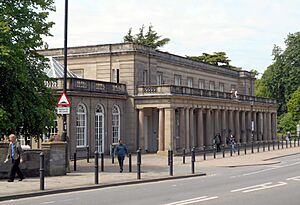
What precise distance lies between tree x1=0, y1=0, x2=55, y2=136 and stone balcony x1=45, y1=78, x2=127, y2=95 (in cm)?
1076

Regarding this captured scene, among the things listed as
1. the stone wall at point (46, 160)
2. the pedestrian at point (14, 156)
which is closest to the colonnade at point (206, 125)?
the stone wall at point (46, 160)

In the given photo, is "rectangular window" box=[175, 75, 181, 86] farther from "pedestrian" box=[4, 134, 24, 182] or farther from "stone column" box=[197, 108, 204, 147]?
"pedestrian" box=[4, 134, 24, 182]

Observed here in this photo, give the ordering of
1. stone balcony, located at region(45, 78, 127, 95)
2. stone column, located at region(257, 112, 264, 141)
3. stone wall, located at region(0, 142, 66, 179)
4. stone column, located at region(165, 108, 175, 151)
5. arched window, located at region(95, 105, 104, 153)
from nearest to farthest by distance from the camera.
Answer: stone wall, located at region(0, 142, 66, 179)
stone balcony, located at region(45, 78, 127, 95)
arched window, located at region(95, 105, 104, 153)
stone column, located at region(165, 108, 175, 151)
stone column, located at region(257, 112, 264, 141)

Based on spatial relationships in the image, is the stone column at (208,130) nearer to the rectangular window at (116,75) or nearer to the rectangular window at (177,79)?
the rectangular window at (177,79)

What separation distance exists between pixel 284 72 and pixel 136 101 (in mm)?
53862

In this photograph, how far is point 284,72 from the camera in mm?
96875

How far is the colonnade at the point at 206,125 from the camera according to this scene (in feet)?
159

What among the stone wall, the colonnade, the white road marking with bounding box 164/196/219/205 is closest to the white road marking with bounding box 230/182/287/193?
the white road marking with bounding box 164/196/219/205

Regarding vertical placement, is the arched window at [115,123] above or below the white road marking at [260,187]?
above

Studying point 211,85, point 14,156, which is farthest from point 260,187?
point 211,85

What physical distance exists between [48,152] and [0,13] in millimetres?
6715

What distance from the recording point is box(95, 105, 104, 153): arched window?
45331 mm

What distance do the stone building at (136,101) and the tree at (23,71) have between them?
44.7 feet

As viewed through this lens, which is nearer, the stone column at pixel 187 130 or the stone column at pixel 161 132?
the stone column at pixel 161 132
